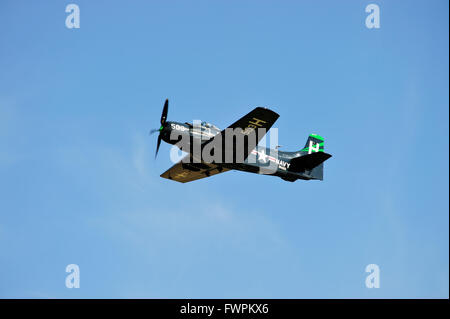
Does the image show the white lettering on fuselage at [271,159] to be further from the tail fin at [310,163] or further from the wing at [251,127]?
the wing at [251,127]

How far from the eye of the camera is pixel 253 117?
24.9 metres

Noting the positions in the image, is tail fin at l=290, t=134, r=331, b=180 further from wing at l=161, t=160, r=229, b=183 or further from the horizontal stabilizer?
wing at l=161, t=160, r=229, b=183

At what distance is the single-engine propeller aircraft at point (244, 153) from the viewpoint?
25.6 metres

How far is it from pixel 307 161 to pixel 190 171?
21.9ft

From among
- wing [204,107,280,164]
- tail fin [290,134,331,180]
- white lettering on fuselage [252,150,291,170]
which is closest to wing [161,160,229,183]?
white lettering on fuselage [252,150,291,170]

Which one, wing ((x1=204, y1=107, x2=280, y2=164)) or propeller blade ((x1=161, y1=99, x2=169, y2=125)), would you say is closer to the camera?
wing ((x1=204, y1=107, x2=280, y2=164))

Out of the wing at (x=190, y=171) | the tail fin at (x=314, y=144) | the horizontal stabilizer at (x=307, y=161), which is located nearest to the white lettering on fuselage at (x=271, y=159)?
the horizontal stabilizer at (x=307, y=161)

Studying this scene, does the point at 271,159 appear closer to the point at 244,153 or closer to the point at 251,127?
the point at 244,153

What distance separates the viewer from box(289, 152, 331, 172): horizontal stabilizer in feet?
93.7

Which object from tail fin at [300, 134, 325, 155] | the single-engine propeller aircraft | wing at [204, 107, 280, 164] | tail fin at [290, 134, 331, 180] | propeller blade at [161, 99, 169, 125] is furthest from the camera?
tail fin at [300, 134, 325, 155]
